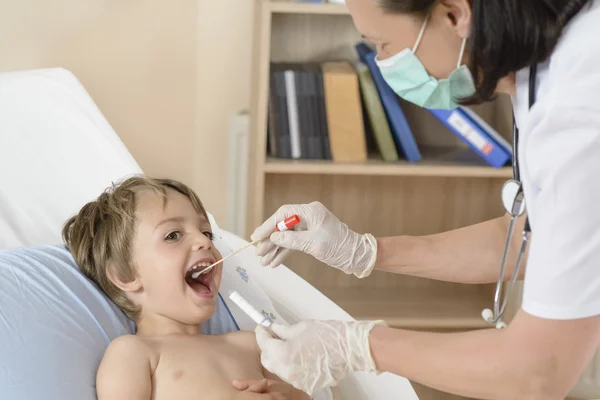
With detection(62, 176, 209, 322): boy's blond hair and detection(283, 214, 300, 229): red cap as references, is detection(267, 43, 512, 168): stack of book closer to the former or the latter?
detection(62, 176, 209, 322): boy's blond hair

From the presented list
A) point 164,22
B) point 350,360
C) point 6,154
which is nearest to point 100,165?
point 6,154

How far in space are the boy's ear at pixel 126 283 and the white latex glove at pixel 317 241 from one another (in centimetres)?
25

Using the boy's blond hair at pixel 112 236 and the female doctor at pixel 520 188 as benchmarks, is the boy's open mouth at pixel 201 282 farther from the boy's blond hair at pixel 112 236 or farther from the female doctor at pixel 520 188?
the female doctor at pixel 520 188

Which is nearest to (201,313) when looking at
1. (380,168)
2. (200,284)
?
(200,284)

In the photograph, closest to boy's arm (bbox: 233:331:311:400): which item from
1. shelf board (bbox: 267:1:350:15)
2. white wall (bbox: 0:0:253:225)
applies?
shelf board (bbox: 267:1:350:15)

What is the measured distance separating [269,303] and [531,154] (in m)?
0.81

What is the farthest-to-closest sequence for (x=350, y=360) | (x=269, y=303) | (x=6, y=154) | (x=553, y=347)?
(x=6, y=154) → (x=269, y=303) → (x=350, y=360) → (x=553, y=347)

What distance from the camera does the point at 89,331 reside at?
1.48 m

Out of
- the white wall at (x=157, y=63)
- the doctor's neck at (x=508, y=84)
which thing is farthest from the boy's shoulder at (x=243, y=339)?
the white wall at (x=157, y=63)

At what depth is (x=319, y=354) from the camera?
47.9 inches

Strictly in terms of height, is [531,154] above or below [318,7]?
below

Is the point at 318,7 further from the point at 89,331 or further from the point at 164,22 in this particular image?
the point at 89,331

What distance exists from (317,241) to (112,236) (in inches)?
15.8

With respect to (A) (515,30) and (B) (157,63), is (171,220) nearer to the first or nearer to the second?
(A) (515,30)
